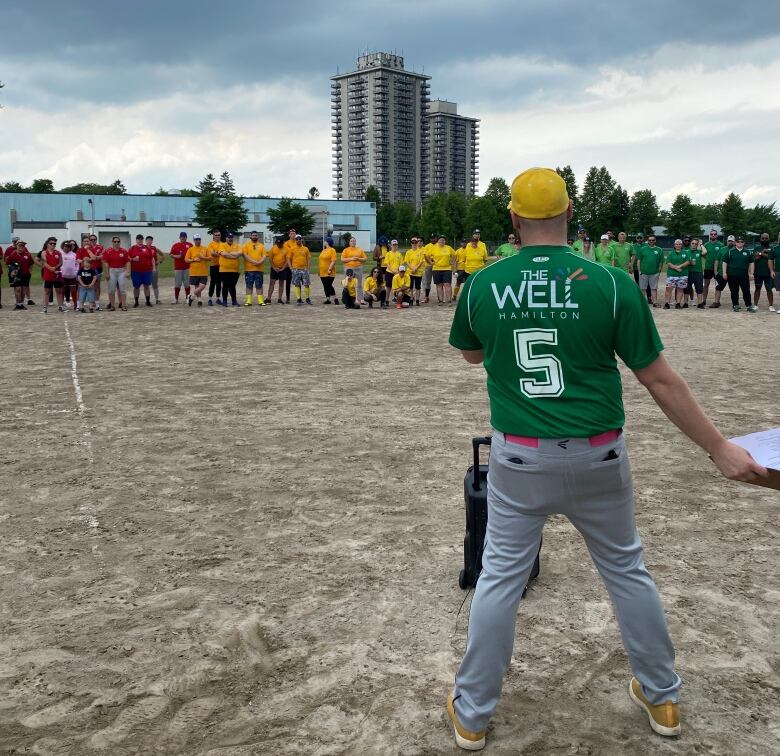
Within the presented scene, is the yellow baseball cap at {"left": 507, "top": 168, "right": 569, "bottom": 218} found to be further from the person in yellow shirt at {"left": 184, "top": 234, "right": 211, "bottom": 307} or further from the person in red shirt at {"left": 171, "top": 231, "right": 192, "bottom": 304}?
the person in red shirt at {"left": 171, "top": 231, "right": 192, "bottom": 304}

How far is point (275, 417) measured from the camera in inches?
316

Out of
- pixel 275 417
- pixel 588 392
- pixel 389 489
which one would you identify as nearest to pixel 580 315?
pixel 588 392

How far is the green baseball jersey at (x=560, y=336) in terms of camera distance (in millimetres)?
2529

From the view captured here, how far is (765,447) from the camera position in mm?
2498

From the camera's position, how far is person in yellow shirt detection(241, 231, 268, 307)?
66.9ft

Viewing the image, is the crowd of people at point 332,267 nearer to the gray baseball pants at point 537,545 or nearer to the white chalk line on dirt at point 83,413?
the white chalk line on dirt at point 83,413

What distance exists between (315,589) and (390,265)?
17.4 meters

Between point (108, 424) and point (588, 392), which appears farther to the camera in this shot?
point (108, 424)

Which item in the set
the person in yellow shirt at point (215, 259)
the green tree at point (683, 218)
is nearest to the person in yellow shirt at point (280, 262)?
the person in yellow shirt at point (215, 259)

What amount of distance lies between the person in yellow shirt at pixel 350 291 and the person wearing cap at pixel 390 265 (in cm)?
84

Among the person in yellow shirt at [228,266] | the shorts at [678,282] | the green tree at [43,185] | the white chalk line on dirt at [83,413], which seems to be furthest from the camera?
the green tree at [43,185]

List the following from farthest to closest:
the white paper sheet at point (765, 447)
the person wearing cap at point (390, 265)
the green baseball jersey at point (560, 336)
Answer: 1. the person wearing cap at point (390, 265)
2. the green baseball jersey at point (560, 336)
3. the white paper sheet at point (765, 447)

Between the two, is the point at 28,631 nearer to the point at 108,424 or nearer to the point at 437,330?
the point at 108,424

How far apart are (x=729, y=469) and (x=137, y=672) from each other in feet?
8.50
